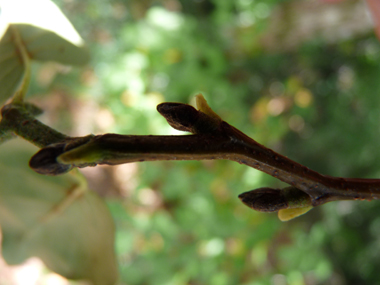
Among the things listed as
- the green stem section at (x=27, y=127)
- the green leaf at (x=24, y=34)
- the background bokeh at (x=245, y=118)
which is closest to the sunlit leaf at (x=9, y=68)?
the green leaf at (x=24, y=34)

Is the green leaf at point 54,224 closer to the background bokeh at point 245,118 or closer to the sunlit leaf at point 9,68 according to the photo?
the sunlit leaf at point 9,68

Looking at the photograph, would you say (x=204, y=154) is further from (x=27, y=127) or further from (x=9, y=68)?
(x=9, y=68)

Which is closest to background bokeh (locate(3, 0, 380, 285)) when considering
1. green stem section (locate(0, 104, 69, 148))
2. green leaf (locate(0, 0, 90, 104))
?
green leaf (locate(0, 0, 90, 104))

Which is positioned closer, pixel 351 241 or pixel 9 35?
pixel 9 35

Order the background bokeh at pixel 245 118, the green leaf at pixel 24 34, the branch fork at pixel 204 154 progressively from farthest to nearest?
the background bokeh at pixel 245 118
the green leaf at pixel 24 34
the branch fork at pixel 204 154

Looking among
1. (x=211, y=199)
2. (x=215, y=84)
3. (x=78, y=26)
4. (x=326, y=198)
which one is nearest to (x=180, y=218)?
(x=211, y=199)

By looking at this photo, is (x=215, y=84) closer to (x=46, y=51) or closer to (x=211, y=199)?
(x=211, y=199)

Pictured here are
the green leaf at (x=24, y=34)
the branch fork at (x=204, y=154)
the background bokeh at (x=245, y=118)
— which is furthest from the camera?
the background bokeh at (x=245, y=118)
